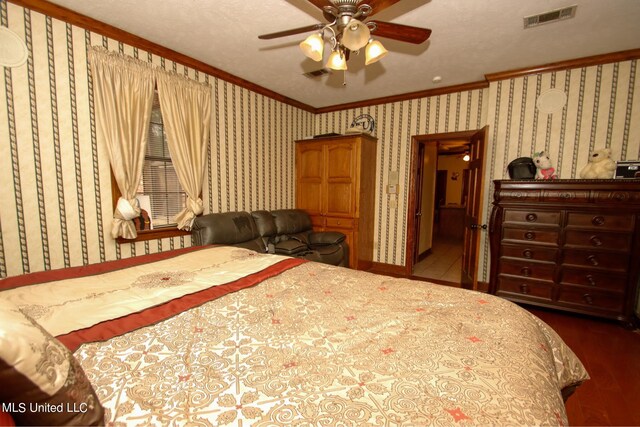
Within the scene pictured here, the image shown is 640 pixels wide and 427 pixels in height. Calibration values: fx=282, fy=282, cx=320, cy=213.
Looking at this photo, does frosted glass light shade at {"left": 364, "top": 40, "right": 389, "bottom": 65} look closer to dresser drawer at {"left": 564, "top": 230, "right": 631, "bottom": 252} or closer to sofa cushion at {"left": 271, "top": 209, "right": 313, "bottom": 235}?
sofa cushion at {"left": 271, "top": 209, "right": 313, "bottom": 235}

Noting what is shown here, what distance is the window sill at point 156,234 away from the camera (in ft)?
8.80

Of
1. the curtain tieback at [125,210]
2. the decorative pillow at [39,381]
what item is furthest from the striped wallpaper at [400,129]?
the decorative pillow at [39,381]

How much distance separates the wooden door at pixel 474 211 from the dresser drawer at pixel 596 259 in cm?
80

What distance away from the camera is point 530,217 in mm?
2965

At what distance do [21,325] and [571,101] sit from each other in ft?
14.8

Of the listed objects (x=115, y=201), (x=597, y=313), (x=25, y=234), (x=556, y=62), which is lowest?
(x=597, y=313)

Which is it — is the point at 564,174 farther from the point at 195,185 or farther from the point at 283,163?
the point at 195,185

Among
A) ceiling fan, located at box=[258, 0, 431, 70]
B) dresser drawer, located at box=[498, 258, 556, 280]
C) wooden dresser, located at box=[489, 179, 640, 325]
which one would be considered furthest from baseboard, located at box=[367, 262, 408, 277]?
ceiling fan, located at box=[258, 0, 431, 70]

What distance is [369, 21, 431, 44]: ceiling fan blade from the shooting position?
5.62ft

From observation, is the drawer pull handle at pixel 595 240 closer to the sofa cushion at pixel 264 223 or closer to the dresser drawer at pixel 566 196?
the dresser drawer at pixel 566 196

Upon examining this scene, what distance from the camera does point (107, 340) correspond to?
99 cm

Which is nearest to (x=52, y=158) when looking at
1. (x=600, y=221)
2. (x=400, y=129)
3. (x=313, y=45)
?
(x=313, y=45)

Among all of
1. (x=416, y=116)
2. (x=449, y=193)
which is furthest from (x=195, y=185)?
(x=449, y=193)

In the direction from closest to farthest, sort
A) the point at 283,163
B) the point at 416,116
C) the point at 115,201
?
the point at 115,201
the point at 416,116
the point at 283,163
